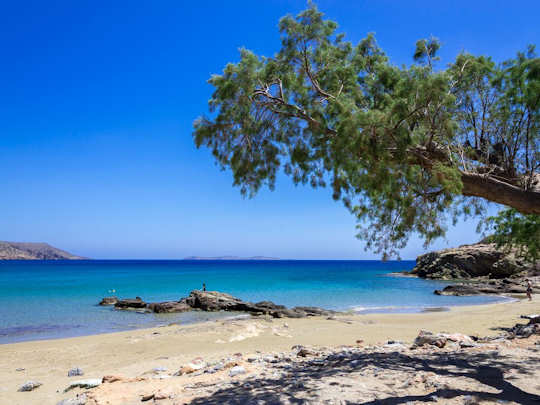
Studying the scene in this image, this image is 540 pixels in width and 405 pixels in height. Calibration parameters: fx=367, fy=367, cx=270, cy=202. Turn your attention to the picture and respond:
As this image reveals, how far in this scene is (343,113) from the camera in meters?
5.85

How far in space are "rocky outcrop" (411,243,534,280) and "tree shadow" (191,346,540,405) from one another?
5176cm

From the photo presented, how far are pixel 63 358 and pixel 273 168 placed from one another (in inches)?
432

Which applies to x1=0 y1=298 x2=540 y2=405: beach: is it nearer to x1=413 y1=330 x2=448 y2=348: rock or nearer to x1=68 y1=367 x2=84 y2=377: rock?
x1=68 y1=367 x2=84 y2=377: rock

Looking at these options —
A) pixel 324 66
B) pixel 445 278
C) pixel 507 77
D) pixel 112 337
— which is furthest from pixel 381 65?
pixel 445 278

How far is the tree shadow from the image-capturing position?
5410mm

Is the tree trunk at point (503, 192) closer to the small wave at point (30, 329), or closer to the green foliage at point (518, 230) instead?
the green foliage at point (518, 230)

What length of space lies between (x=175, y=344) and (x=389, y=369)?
10.2 metres

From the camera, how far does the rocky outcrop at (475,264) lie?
54250 millimetres

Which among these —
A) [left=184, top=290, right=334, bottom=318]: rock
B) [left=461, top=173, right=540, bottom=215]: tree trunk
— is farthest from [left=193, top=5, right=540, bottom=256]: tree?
[left=184, top=290, right=334, bottom=318]: rock

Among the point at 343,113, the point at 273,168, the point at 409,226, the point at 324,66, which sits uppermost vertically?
the point at 324,66

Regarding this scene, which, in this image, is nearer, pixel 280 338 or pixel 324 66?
pixel 324 66

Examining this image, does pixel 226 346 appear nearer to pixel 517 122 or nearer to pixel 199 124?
pixel 199 124

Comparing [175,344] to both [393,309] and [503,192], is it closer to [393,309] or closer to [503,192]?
[503,192]

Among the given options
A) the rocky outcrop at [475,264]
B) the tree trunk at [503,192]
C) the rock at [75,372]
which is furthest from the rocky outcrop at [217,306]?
the rocky outcrop at [475,264]
